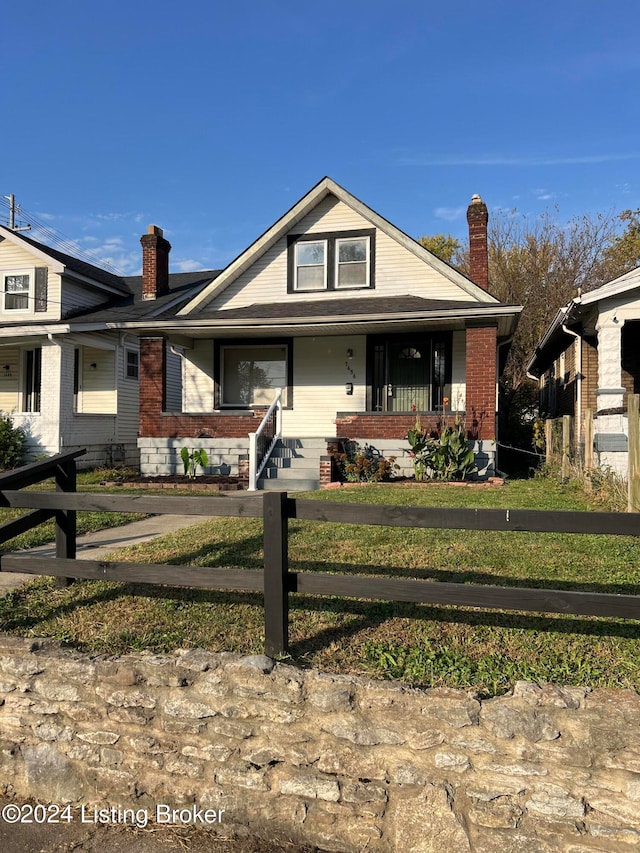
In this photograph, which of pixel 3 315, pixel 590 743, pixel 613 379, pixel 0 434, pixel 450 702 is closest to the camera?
pixel 590 743

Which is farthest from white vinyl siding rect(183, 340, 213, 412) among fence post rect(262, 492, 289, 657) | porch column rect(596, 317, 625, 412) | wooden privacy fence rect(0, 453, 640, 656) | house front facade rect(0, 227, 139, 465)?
fence post rect(262, 492, 289, 657)

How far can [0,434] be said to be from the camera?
14477 millimetres

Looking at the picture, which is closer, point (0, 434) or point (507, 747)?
point (507, 747)

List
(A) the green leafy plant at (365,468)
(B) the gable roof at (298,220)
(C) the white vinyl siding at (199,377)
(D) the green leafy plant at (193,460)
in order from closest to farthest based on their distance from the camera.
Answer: (A) the green leafy plant at (365,468), (D) the green leafy plant at (193,460), (B) the gable roof at (298,220), (C) the white vinyl siding at (199,377)

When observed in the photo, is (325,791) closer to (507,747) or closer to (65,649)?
(507,747)

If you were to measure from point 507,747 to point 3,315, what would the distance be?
17593 millimetres

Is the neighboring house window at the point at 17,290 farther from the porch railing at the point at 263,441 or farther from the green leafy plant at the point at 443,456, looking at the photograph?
the green leafy plant at the point at 443,456

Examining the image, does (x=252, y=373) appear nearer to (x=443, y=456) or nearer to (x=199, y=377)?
(x=199, y=377)

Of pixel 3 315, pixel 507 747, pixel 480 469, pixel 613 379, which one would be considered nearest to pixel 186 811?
pixel 507 747

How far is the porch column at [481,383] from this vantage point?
39.2 feet

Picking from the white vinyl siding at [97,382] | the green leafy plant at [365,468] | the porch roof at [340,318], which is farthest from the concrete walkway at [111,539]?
the white vinyl siding at [97,382]

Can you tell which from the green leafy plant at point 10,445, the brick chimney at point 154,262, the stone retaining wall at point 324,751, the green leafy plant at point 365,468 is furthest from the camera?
the brick chimney at point 154,262

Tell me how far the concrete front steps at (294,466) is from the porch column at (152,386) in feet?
9.75

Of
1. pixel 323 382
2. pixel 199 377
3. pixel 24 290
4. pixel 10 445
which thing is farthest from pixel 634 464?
pixel 24 290
